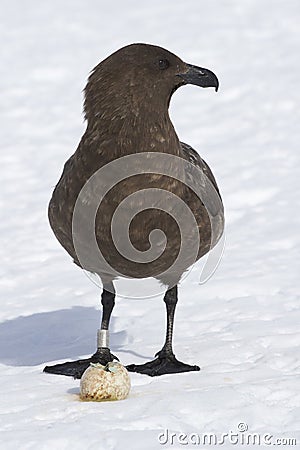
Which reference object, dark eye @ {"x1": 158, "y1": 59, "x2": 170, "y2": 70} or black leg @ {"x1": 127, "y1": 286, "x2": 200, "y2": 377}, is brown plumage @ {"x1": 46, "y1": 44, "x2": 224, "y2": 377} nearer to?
dark eye @ {"x1": 158, "y1": 59, "x2": 170, "y2": 70}

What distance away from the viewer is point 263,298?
7789 mm

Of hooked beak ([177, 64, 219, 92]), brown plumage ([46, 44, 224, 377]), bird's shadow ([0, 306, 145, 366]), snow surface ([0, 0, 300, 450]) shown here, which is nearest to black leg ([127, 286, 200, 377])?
snow surface ([0, 0, 300, 450])

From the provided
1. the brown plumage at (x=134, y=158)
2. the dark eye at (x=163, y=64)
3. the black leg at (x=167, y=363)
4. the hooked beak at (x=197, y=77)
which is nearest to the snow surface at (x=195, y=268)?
the black leg at (x=167, y=363)

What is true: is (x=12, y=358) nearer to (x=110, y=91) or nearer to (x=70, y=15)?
(x=110, y=91)

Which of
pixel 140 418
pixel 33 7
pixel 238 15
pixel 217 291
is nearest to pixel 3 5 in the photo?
pixel 33 7

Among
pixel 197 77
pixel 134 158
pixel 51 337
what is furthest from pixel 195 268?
pixel 134 158

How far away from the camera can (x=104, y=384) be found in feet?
17.5

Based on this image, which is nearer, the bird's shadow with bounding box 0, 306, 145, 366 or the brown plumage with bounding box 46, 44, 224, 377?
the brown plumage with bounding box 46, 44, 224, 377

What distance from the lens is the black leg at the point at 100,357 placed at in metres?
6.20

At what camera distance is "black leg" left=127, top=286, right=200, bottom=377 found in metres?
6.17

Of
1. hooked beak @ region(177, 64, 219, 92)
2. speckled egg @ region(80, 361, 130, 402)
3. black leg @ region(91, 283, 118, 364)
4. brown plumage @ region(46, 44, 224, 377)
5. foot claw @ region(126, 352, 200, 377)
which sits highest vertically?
hooked beak @ region(177, 64, 219, 92)

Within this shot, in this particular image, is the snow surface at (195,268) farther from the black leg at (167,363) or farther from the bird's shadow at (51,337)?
the black leg at (167,363)

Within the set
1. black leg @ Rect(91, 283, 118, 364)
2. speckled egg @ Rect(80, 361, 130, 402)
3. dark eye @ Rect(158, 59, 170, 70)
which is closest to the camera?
speckled egg @ Rect(80, 361, 130, 402)

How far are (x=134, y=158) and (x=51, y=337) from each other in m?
2.21
